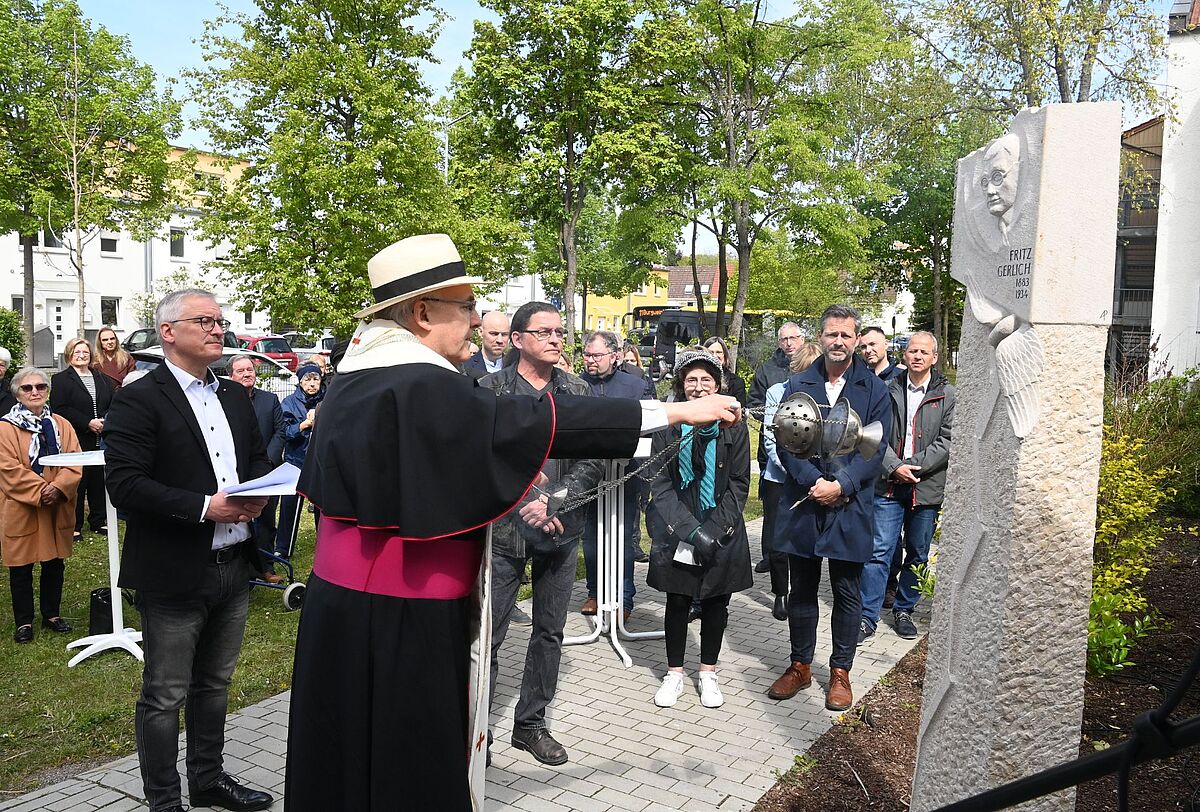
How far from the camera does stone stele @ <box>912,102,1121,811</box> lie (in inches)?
126

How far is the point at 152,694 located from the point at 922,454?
5182 millimetres

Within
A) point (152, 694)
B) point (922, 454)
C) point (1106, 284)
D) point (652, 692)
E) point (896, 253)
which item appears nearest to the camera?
point (1106, 284)

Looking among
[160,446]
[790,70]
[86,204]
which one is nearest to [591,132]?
[790,70]

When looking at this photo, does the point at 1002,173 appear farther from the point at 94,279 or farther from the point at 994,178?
the point at 94,279

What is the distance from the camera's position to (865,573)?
710 cm

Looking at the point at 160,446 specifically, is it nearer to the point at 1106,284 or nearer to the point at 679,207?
the point at 1106,284

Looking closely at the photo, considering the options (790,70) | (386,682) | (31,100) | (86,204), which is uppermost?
(790,70)

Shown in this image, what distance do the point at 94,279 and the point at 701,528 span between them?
142ft

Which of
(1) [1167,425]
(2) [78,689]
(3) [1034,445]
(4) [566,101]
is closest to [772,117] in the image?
(4) [566,101]

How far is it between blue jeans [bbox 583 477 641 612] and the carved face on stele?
4067 millimetres

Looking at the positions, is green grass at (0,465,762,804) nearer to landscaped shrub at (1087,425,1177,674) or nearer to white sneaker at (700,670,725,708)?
white sneaker at (700,670,725,708)

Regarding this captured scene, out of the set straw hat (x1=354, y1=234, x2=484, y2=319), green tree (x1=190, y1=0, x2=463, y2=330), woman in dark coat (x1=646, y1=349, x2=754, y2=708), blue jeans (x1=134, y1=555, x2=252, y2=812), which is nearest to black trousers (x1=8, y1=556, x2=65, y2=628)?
blue jeans (x1=134, y1=555, x2=252, y2=812)

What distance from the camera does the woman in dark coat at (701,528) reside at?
554 centimetres

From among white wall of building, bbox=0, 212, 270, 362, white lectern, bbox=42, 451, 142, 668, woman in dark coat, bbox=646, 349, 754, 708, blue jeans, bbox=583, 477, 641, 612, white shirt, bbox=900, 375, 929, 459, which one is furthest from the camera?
white wall of building, bbox=0, 212, 270, 362
